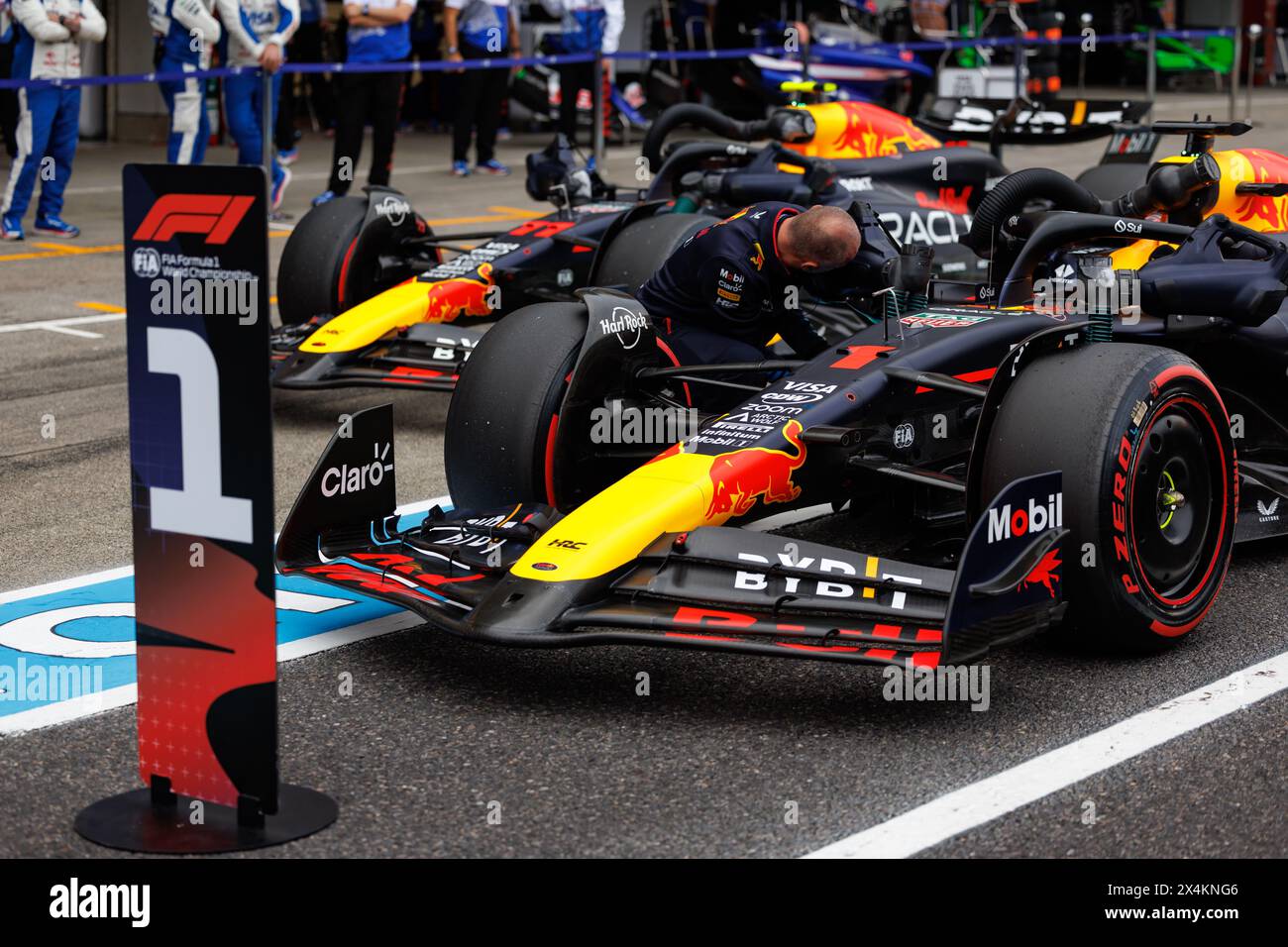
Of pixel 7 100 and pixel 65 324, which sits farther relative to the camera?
pixel 7 100

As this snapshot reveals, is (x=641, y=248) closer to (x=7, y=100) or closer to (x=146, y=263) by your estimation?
(x=146, y=263)

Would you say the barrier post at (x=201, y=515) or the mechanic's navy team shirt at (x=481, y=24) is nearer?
the barrier post at (x=201, y=515)

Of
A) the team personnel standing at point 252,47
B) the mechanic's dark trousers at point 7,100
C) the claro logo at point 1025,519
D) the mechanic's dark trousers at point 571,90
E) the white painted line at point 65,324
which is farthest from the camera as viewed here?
the mechanic's dark trousers at point 571,90

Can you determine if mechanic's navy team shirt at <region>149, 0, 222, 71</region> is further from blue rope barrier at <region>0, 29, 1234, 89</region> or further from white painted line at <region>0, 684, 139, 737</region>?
white painted line at <region>0, 684, 139, 737</region>

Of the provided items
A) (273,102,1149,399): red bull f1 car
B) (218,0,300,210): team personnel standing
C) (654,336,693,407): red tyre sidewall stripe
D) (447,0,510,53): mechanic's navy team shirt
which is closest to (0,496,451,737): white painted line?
(654,336,693,407): red tyre sidewall stripe

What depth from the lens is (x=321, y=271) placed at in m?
8.77

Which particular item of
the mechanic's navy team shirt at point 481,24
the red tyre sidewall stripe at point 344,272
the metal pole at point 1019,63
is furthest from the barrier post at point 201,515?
the metal pole at point 1019,63

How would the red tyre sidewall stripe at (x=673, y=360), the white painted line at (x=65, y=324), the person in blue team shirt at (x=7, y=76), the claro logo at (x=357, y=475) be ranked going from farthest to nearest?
the person in blue team shirt at (x=7, y=76) < the white painted line at (x=65, y=324) < the red tyre sidewall stripe at (x=673, y=360) < the claro logo at (x=357, y=475)

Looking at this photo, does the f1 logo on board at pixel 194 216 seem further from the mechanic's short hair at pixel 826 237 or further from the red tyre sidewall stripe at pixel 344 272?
the red tyre sidewall stripe at pixel 344 272

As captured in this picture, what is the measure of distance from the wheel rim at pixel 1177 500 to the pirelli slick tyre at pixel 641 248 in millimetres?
3246

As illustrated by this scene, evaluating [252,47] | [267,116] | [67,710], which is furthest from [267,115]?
[67,710]

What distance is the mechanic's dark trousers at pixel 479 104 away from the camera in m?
16.6

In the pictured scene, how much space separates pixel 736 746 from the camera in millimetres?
4453

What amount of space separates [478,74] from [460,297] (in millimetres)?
8558
